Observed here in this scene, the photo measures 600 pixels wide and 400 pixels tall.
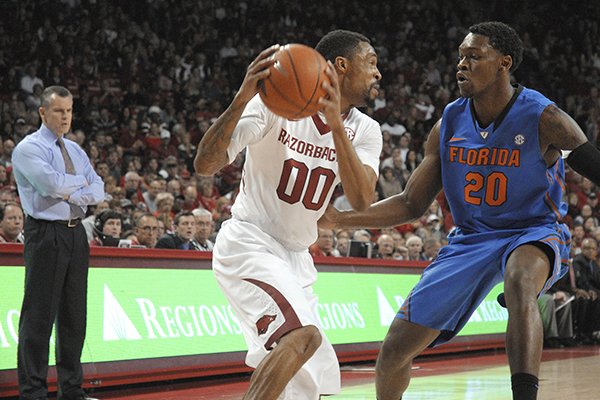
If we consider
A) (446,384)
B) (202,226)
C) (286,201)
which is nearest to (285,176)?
(286,201)

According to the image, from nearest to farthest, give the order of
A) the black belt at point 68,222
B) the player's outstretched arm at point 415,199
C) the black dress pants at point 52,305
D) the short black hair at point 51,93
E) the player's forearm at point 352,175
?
the player's forearm at point 352,175 < the player's outstretched arm at point 415,199 < the black dress pants at point 52,305 < the black belt at point 68,222 < the short black hair at point 51,93

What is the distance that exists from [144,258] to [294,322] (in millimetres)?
4257

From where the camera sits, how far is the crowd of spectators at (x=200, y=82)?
39.1 ft

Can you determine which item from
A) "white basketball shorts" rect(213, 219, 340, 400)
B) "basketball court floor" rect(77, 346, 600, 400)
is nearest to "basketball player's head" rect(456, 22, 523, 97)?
"white basketball shorts" rect(213, 219, 340, 400)

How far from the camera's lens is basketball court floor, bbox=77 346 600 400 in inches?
292

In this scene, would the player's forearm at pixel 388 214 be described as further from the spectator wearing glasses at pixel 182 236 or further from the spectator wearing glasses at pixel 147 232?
the spectator wearing glasses at pixel 147 232

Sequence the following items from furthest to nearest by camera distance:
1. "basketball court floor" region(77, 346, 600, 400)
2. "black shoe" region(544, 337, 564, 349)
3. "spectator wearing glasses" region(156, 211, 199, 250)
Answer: "black shoe" region(544, 337, 564, 349)
"spectator wearing glasses" region(156, 211, 199, 250)
"basketball court floor" region(77, 346, 600, 400)

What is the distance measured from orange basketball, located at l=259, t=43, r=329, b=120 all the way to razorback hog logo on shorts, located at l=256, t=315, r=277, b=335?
0.85m

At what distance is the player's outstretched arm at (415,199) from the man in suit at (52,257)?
2.51 meters

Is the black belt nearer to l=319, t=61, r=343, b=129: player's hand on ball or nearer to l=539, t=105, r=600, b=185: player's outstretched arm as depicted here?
l=319, t=61, r=343, b=129: player's hand on ball

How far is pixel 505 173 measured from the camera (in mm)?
4648

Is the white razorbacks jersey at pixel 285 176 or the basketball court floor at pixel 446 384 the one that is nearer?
the white razorbacks jersey at pixel 285 176

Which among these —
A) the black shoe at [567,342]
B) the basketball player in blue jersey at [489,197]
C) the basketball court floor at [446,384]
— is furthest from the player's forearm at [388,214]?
the black shoe at [567,342]

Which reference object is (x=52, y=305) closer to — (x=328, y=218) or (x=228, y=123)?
(x=328, y=218)
